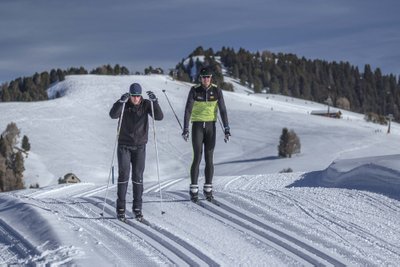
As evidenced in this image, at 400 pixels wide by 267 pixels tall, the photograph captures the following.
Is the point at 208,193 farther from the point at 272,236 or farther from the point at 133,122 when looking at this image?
the point at 272,236

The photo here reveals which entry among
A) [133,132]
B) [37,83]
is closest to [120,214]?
[133,132]

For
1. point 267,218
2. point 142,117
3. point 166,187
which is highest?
point 142,117

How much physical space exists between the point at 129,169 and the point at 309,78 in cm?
→ 16843

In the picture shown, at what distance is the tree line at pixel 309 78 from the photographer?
16125cm

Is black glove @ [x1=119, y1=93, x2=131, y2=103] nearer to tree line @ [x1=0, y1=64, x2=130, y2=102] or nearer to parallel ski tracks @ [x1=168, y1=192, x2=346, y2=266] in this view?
parallel ski tracks @ [x1=168, y1=192, x2=346, y2=266]

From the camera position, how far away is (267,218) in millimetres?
8367

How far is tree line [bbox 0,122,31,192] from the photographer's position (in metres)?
41.9

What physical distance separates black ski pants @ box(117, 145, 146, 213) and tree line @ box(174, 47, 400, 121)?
139253 millimetres

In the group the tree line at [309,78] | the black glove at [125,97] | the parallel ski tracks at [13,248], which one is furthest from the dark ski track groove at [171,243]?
the tree line at [309,78]

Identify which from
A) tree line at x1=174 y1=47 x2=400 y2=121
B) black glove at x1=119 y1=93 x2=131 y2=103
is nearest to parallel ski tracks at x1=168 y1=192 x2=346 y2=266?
black glove at x1=119 y1=93 x2=131 y2=103

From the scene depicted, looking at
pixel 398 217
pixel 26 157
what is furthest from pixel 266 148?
pixel 398 217

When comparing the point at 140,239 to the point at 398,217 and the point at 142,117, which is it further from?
the point at 398,217

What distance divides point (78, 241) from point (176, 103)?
7332cm

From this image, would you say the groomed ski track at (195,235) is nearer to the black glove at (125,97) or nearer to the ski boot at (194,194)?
the ski boot at (194,194)
